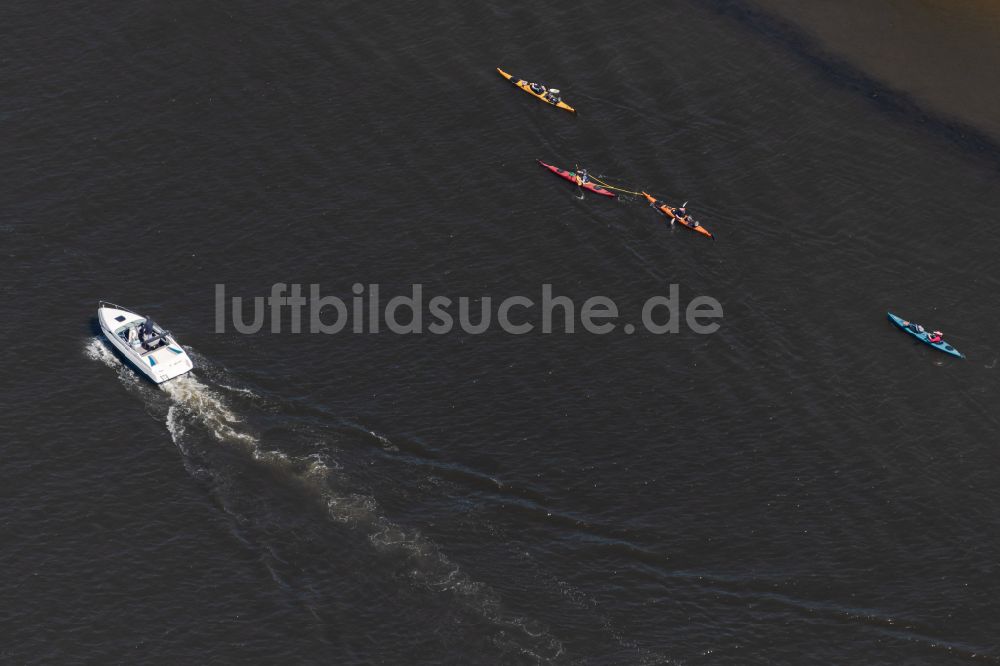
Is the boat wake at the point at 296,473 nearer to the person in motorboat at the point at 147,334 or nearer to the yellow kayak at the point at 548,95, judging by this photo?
the person in motorboat at the point at 147,334

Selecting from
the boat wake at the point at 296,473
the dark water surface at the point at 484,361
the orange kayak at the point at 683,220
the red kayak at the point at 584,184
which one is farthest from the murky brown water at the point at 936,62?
the boat wake at the point at 296,473

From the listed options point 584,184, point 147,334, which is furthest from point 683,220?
point 147,334

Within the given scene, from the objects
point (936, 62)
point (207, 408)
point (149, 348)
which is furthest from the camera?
point (936, 62)

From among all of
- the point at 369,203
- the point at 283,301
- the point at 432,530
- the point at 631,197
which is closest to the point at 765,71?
the point at 631,197

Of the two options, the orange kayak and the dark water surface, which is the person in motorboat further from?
the orange kayak

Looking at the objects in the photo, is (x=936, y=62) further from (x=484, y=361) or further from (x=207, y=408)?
(x=207, y=408)

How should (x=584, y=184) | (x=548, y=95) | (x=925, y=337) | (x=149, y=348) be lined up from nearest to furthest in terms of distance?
(x=149, y=348) → (x=925, y=337) → (x=584, y=184) → (x=548, y=95)
